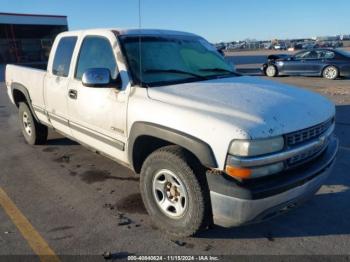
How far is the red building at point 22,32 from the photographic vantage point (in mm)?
34588

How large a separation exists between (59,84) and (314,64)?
14467mm

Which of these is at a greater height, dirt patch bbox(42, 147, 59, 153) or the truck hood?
the truck hood

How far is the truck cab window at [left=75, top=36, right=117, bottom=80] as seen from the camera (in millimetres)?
3940

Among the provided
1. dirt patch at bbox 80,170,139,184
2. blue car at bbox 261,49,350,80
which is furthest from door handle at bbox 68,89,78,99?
blue car at bbox 261,49,350,80

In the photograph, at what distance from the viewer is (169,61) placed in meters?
3.97

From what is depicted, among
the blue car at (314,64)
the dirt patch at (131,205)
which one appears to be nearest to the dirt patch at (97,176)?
the dirt patch at (131,205)

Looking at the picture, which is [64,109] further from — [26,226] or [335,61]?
[335,61]

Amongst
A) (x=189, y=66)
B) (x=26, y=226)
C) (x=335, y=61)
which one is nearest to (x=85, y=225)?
(x=26, y=226)

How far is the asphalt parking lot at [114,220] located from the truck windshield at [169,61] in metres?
1.51

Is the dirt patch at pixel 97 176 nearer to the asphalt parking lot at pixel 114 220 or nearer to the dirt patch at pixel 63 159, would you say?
the asphalt parking lot at pixel 114 220

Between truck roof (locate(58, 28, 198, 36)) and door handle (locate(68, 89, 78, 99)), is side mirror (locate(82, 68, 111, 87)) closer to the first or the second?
truck roof (locate(58, 28, 198, 36))

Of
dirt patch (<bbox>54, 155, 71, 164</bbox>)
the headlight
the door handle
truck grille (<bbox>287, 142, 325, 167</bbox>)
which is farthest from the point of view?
dirt patch (<bbox>54, 155, 71, 164</bbox>)

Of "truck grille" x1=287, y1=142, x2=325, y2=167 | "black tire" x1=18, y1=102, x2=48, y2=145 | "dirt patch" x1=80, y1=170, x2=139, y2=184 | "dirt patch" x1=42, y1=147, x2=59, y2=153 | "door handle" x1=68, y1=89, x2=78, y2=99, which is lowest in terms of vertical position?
"dirt patch" x1=80, y1=170, x2=139, y2=184

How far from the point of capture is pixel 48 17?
35750mm
